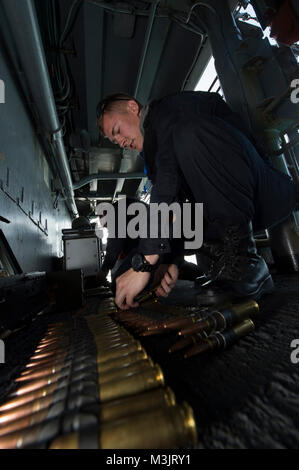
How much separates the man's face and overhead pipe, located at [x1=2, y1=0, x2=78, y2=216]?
3.16ft

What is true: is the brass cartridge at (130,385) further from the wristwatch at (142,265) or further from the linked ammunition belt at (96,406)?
the wristwatch at (142,265)

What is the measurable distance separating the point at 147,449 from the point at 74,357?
0.45 m

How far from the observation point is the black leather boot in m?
1.13

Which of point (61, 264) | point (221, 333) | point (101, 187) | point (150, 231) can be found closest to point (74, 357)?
point (221, 333)

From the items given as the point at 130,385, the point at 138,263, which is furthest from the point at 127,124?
the point at 130,385

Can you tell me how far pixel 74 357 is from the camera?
661 mm

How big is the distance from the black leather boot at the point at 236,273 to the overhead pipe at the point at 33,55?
93.0 inches

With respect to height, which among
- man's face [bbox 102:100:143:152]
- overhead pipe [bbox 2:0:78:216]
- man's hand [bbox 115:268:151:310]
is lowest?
man's hand [bbox 115:268:151:310]

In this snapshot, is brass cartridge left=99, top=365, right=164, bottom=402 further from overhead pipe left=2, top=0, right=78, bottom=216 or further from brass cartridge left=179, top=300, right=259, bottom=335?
overhead pipe left=2, top=0, right=78, bottom=216

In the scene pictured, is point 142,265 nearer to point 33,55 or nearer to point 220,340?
point 220,340

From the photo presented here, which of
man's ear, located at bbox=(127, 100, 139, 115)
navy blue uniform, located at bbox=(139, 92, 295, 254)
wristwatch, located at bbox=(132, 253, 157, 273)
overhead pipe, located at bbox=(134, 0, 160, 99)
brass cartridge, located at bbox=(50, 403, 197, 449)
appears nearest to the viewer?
brass cartridge, located at bbox=(50, 403, 197, 449)

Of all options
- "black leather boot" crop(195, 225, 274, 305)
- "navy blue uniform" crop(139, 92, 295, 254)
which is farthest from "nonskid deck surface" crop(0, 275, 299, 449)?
"navy blue uniform" crop(139, 92, 295, 254)

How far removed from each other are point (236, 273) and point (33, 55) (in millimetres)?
2667
